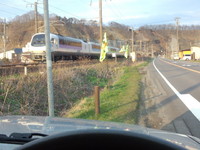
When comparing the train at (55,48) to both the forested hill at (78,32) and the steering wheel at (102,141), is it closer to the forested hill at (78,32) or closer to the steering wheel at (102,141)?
the forested hill at (78,32)

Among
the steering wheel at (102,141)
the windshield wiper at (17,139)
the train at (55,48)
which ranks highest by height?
the train at (55,48)

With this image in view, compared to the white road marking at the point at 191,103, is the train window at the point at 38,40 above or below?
above

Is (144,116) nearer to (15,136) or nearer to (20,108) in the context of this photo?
(20,108)

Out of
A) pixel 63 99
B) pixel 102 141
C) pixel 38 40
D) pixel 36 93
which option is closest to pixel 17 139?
pixel 102 141

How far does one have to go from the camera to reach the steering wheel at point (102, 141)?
1.48 meters

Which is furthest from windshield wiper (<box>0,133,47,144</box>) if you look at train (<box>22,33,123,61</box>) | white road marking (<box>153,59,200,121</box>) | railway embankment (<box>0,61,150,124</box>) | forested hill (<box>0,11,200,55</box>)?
forested hill (<box>0,11,200,55</box>)

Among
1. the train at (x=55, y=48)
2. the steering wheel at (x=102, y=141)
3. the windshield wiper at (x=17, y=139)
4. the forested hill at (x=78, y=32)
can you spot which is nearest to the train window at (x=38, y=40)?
the train at (x=55, y=48)

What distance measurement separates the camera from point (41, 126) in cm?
300

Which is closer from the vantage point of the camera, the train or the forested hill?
the train

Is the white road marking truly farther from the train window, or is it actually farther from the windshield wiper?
the train window

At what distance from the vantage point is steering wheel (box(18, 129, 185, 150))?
1.48 meters

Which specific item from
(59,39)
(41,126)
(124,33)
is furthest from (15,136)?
(124,33)

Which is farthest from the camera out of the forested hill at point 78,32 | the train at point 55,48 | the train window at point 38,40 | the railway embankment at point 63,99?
the forested hill at point 78,32

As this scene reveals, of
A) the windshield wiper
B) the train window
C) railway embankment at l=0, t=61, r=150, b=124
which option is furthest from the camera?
the train window
